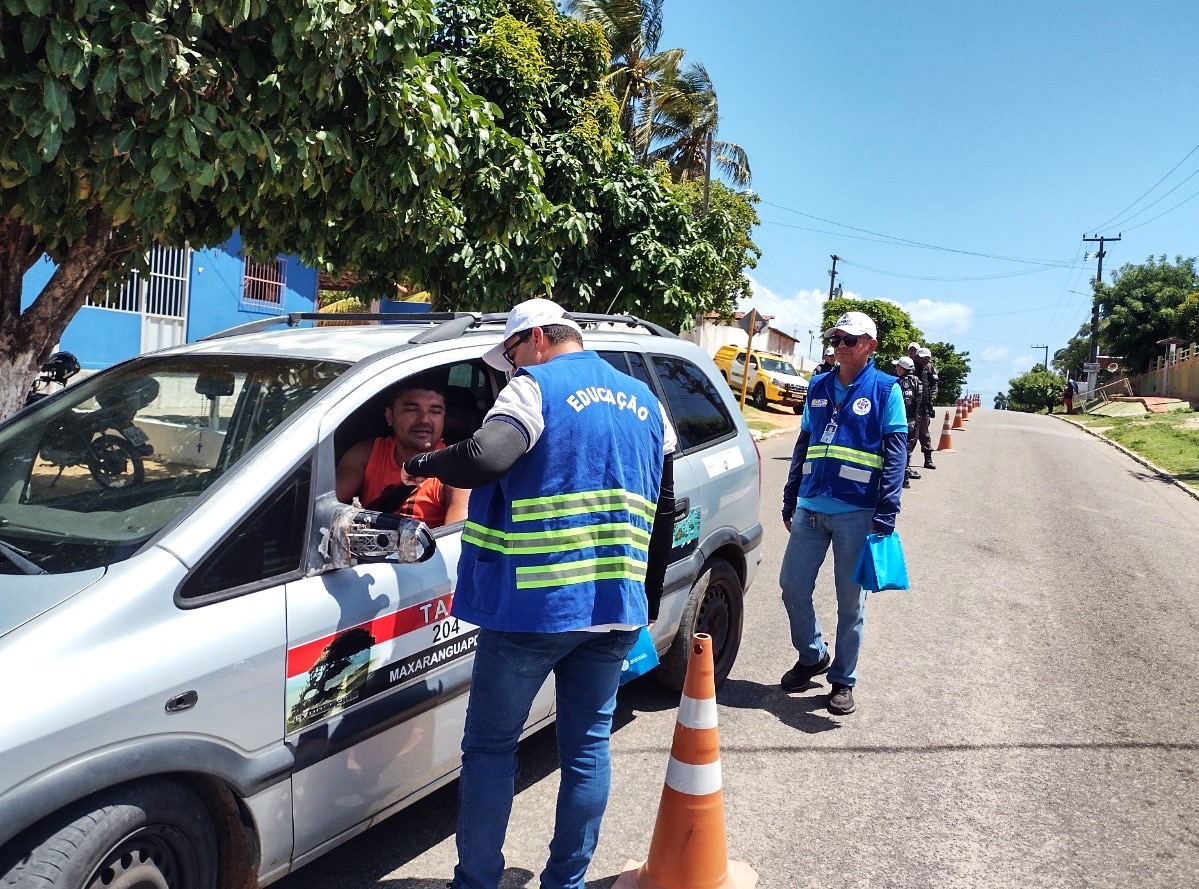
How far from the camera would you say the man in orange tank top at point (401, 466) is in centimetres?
337

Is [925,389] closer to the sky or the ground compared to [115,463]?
closer to the sky

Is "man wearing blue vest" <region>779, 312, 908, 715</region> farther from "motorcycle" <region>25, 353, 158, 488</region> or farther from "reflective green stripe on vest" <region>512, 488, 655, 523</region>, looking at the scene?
"motorcycle" <region>25, 353, 158, 488</region>

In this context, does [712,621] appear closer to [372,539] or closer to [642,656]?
[642,656]

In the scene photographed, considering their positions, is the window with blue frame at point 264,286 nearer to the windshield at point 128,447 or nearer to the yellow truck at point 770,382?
the yellow truck at point 770,382

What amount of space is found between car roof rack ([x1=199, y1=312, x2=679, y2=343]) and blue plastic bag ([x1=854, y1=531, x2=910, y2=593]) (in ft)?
4.79

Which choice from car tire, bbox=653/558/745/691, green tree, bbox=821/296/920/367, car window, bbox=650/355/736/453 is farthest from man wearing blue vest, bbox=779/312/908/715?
green tree, bbox=821/296/920/367

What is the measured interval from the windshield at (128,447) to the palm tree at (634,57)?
80.2 feet

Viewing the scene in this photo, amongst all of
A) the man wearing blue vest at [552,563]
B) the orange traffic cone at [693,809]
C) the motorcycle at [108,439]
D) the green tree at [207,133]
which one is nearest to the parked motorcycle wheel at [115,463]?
the motorcycle at [108,439]

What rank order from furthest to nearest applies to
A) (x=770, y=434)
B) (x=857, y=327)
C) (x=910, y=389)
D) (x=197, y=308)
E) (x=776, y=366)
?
(x=776, y=366) → (x=770, y=434) → (x=197, y=308) → (x=910, y=389) → (x=857, y=327)

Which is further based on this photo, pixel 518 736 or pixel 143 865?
pixel 518 736

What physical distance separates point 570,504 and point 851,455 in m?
2.49

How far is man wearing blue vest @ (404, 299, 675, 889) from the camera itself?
2559 mm

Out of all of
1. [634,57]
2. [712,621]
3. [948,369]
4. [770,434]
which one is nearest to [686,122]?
[634,57]

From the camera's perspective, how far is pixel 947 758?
4.31 m
